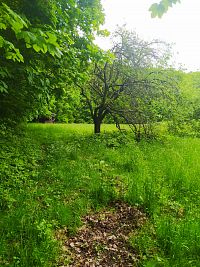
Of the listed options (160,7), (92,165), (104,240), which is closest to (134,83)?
(92,165)

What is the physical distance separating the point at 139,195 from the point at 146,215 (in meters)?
0.55

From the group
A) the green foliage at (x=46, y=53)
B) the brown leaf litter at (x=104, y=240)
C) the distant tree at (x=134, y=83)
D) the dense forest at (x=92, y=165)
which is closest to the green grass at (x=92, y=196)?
the dense forest at (x=92, y=165)

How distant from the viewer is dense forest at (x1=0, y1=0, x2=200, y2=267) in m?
3.87

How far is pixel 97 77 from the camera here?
44.0 feet

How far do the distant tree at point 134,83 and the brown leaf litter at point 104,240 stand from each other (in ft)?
22.4

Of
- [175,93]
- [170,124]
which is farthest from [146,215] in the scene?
[170,124]

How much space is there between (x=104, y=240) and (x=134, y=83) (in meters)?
8.93

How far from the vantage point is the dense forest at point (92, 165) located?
12.7 feet

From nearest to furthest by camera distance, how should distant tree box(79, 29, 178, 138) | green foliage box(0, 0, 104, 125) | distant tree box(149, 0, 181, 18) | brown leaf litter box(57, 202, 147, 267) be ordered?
distant tree box(149, 0, 181, 18) < brown leaf litter box(57, 202, 147, 267) < green foliage box(0, 0, 104, 125) < distant tree box(79, 29, 178, 138)

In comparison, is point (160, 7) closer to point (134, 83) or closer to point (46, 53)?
point (46, 53)

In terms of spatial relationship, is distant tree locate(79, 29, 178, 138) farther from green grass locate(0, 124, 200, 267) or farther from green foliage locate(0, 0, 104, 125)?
green foliage locate(0, 0, 104, 125)

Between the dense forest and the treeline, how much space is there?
0.05 metres

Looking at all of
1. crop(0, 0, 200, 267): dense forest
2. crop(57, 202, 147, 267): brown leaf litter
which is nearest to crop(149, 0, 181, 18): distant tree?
crop(0, 0, 200, 267): dense forest

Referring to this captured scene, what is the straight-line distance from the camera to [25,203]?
483 cm
